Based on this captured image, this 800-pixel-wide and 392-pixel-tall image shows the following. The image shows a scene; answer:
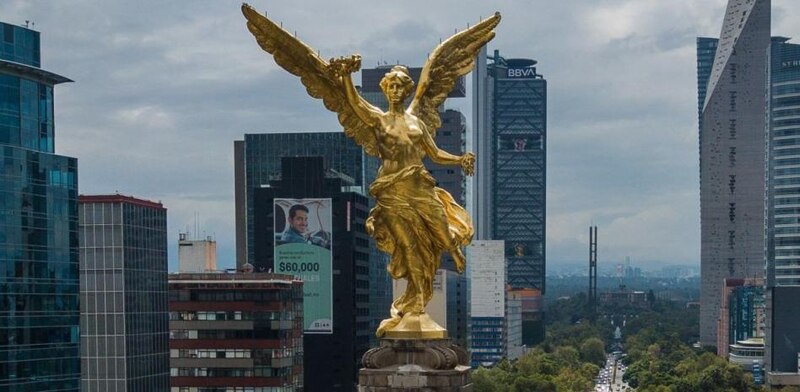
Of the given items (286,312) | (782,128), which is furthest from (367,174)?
(782,128)

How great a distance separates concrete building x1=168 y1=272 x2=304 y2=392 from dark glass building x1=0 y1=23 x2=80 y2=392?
2409 cm

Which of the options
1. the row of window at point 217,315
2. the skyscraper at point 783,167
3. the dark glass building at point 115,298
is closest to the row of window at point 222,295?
the row of window at point 217,315

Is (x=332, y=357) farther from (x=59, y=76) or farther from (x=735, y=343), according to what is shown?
(x=735, y=343)

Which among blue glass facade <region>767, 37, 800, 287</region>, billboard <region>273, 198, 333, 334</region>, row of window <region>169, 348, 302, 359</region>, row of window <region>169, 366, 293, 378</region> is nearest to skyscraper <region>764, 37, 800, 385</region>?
blue glass facade <region>767, 37, 800, 287</region>

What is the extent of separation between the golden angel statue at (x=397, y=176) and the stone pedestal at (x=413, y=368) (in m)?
0.22

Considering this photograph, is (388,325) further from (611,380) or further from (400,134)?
(611,380)

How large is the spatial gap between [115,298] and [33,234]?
1671cm

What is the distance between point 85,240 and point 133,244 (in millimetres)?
2618

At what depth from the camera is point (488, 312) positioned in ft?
628

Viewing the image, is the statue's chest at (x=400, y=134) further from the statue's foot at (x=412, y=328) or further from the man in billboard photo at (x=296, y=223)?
the man in billboard photo at (x=296, y=223)

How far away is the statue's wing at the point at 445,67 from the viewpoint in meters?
25.2

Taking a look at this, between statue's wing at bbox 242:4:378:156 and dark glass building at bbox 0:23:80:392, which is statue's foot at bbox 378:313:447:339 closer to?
statue's wing at bbox 242:4:378:156

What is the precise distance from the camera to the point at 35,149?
2124 inches

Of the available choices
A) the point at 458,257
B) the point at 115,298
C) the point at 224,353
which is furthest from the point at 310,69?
the point at 224,353
